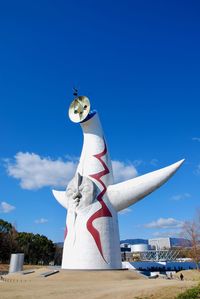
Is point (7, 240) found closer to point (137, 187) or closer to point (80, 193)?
point (80, 193)

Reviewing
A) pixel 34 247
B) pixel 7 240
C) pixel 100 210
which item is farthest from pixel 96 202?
pixel 34 247

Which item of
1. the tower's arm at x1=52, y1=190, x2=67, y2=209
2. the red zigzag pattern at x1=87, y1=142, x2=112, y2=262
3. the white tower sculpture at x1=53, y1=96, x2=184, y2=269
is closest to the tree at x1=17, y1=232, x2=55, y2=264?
the tower's arm at x1=52, y1=190, x2=67, y2=209

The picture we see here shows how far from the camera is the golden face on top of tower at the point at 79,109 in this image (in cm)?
2330

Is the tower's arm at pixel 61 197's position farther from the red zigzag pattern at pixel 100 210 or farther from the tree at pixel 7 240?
the tree at pixel 7 240

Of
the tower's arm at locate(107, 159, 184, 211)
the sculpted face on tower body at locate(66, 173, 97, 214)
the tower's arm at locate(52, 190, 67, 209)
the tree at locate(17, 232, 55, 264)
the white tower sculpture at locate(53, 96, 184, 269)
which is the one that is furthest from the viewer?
the tree at locate(17, 232, 55, 264)

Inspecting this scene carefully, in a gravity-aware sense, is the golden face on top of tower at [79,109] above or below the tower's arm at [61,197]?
above

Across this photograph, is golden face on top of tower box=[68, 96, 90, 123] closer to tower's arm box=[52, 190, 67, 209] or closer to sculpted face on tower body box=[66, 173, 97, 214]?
sculpted face on tower body box=[66, 173, 97, 214]

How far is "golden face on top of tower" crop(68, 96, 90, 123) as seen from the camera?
2330 cm

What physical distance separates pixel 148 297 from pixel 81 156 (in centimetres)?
1392

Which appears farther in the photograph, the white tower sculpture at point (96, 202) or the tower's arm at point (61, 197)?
the tower's arm at point (61, 197)

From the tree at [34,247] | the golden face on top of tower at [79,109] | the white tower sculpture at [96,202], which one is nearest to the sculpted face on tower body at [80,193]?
the white tower sculpture at [96,202]

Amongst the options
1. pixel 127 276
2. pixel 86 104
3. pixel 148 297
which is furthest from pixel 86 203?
pixel 148 297

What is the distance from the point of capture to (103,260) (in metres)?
19.7

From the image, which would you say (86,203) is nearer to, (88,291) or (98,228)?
(98,228)
